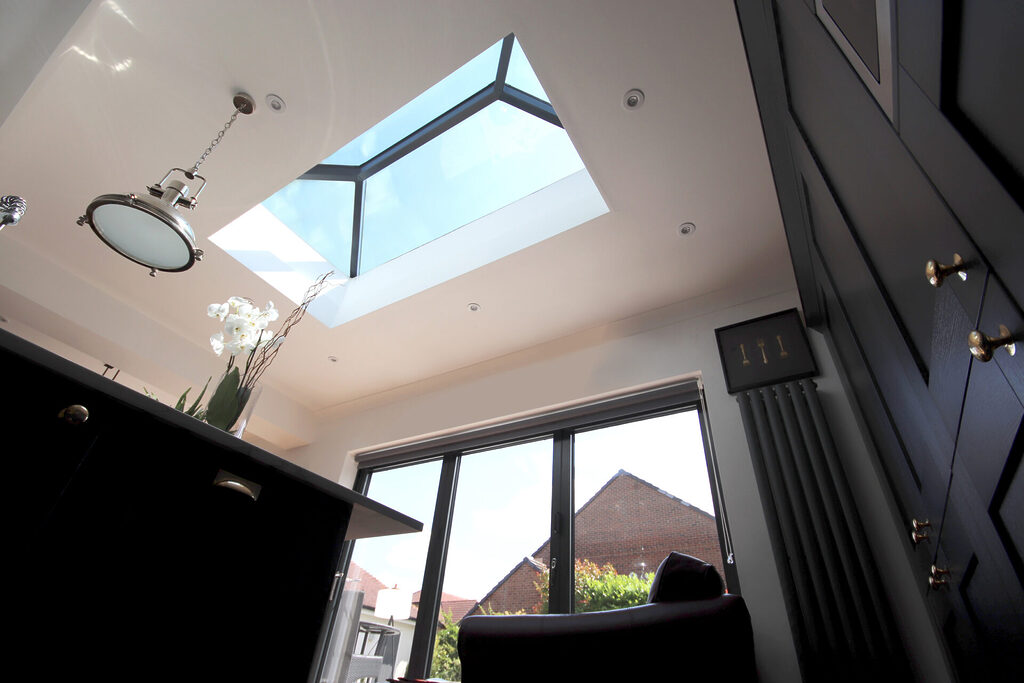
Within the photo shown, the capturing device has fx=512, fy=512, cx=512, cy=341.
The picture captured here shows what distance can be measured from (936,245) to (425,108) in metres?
3.29

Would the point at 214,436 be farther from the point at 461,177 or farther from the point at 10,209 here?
the point at 461,177

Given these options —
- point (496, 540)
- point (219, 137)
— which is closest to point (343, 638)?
point (496, 540)

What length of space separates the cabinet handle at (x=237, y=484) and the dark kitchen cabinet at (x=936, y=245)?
1072mm

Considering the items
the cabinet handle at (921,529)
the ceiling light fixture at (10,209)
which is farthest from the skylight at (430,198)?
the ceiling light fixture at (10,209)

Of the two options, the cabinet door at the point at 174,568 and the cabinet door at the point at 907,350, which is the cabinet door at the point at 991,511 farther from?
the cabinet door at the point at 174,568

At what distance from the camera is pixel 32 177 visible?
3.01m

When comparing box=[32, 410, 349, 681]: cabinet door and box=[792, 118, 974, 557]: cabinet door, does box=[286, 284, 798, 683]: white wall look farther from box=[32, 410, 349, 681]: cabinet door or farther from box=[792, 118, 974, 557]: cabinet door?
box=[32, 410, 349, 681]: cabinet door

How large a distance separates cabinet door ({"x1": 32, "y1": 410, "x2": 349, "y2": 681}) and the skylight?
8.29 ft

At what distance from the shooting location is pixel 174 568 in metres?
0.74

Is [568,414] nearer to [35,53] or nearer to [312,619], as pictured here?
[312,619]

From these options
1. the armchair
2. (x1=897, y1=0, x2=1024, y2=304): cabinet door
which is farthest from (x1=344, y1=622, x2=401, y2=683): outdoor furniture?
(x1=897, y1=0, x2=1024, y2=304): cabinet door

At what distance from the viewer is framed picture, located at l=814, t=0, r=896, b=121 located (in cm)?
77

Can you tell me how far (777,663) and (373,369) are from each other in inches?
136

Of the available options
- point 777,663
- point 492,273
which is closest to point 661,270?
point 492,273
